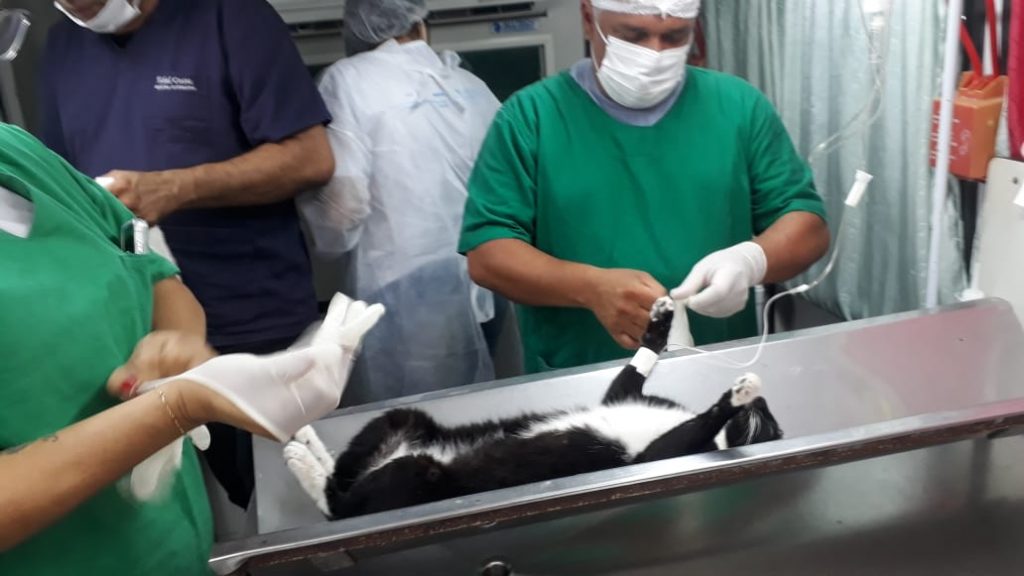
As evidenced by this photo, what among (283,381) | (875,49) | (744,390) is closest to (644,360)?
(744,390)

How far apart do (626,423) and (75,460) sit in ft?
2.50

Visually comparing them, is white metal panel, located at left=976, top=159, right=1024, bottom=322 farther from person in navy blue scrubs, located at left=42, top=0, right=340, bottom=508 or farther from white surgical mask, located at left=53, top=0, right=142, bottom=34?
white surgical mask, located at left=53, top=0, right=142, bottom=34

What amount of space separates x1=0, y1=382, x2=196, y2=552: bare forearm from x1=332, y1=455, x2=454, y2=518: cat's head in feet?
1.35

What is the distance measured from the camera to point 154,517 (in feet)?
2.88

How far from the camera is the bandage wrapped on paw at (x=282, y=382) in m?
0.69

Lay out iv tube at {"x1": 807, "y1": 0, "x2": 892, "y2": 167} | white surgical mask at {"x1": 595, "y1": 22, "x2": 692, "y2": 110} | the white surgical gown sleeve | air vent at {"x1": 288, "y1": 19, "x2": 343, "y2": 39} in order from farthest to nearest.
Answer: air vent at {"x1": 288, "y1": 19, "x2": 343, "y2": 39} → the white surgical gown sleeve → iv tube at {"x1": 807, "y1": 0, "x2": 892, "y2": 167} → white surgical mask at {"x1": 595, "y1": 22, "x2": 692, "y2": 110}

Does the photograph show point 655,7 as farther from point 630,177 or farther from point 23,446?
point 23,446

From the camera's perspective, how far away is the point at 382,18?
1.96 meters

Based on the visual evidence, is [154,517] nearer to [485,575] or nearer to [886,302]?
[485,575]

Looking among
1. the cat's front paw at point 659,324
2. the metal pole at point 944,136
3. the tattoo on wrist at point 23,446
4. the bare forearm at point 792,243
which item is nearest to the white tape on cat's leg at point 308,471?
the tattoo on wrist at point 23,446

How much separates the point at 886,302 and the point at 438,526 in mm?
1393

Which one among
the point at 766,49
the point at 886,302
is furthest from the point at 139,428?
the point at 766,49

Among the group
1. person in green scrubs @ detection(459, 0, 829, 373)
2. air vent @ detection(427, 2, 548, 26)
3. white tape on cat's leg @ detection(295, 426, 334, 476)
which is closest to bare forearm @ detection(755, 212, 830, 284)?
person in green scrubs @ detection(459, 0, 829, 373)

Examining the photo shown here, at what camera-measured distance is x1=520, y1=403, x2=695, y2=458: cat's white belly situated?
1167mm
